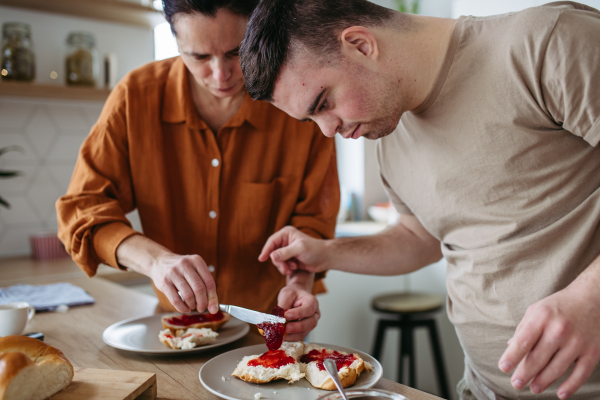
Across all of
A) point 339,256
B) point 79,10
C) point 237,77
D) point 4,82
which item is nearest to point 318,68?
point 237,77

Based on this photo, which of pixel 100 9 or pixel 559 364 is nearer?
pixel 559 364

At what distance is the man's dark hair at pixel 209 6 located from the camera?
1.35 meters

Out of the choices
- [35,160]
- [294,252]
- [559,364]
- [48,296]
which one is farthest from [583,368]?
[35,160]

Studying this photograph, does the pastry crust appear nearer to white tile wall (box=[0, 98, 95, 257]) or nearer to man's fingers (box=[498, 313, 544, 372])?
man's fingers (box=[498, 313, 544, 372])

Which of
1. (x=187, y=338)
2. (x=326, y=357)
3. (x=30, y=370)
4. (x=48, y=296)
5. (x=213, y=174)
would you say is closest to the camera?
(x=30, y=370)

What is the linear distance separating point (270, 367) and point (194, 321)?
389mm

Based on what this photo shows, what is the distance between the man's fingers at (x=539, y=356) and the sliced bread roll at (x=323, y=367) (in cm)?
31

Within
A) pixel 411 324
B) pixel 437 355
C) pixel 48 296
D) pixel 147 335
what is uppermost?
pixel 147 335

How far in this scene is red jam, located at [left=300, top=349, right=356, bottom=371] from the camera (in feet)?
3.49

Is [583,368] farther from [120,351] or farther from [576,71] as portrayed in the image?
Answer: [120,351]

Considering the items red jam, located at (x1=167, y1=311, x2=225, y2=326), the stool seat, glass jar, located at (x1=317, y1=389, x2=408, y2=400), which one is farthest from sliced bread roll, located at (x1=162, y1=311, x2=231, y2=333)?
the stool seat

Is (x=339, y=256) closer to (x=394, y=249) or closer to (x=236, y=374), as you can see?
(x=394, y=249)

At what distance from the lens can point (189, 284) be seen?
1195mm

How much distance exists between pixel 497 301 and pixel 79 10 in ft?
9.37
